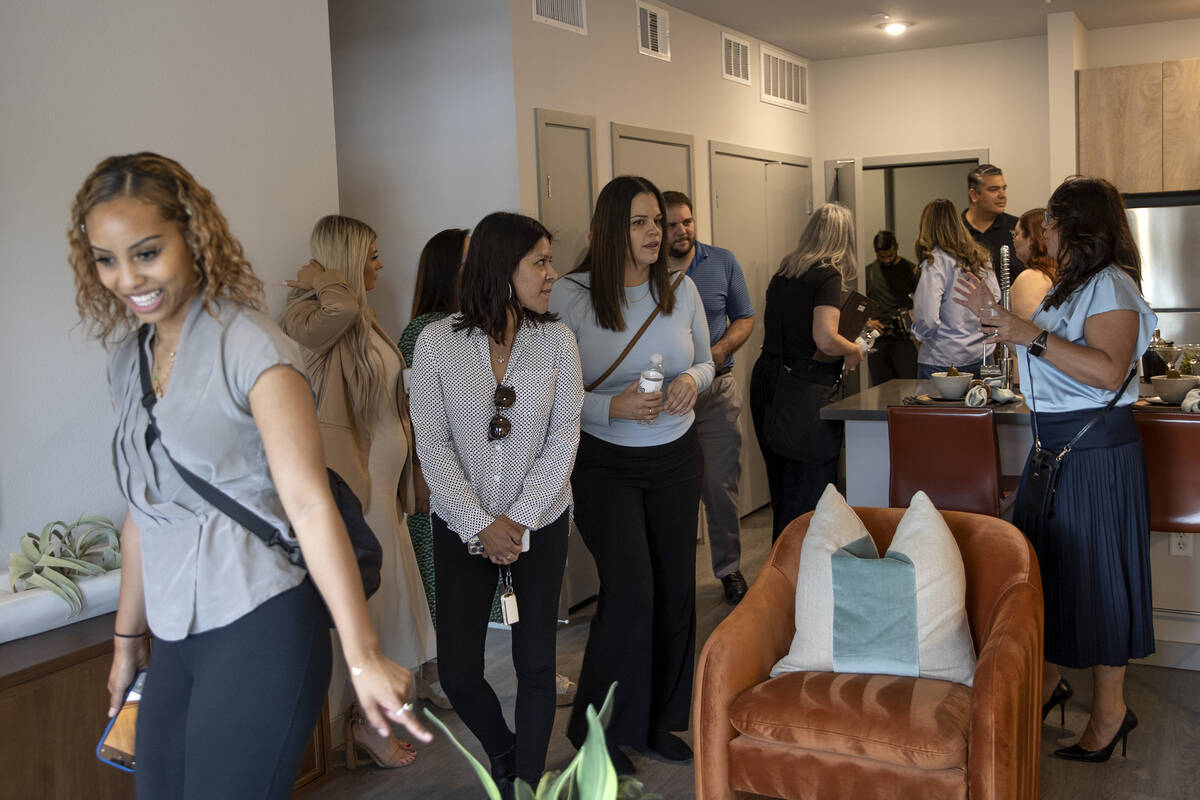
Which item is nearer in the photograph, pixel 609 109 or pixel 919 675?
pixel 919 675

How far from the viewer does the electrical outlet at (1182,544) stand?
3967mm

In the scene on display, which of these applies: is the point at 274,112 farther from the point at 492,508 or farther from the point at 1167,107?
the point at 1167,107

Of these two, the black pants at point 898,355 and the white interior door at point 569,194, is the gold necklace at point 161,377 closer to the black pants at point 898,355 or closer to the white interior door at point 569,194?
the white interior door at point 569,194

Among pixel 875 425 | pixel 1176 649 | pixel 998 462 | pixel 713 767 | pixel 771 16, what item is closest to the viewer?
pixel 713 767

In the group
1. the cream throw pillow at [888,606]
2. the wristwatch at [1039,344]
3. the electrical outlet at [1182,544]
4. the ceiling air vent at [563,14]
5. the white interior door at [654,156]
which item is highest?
the ceiling air vent at [563,14]

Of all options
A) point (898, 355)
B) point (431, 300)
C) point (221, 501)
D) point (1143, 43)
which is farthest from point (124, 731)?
point (1143, 43)

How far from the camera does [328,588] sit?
1523 mm

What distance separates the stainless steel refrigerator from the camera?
6539 millimetres

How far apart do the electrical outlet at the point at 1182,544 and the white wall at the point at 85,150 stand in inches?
128

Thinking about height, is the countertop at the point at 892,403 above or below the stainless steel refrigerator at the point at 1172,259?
below

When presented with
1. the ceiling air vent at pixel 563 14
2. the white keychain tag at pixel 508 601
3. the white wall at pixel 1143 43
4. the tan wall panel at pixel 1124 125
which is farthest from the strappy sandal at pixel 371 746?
the white wall at pixel 1143 43

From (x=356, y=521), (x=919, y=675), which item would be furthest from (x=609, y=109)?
(x=356, y=521)

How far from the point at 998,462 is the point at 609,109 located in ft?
8.42

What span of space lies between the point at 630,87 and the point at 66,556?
362 centimetres
